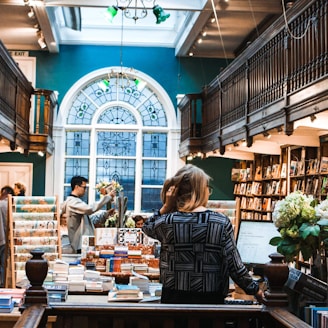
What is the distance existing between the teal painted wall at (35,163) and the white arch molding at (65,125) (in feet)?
0.40

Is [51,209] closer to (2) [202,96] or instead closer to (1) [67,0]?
(1) [67,0]

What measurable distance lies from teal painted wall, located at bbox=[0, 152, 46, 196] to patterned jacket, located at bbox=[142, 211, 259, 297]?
486 inches

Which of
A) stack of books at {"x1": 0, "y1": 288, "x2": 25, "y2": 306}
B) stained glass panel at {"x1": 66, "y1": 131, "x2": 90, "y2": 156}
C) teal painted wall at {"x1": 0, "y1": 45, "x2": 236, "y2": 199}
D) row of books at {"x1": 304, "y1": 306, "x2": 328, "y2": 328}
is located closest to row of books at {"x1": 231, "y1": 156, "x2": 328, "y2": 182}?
teal painted wall at {"x1": 0, "y1": 45, "x2": 236, "y2": 199}

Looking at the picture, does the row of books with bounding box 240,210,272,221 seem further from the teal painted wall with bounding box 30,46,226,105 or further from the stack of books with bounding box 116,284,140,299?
the stack of books with bounding box 116,284,140,299

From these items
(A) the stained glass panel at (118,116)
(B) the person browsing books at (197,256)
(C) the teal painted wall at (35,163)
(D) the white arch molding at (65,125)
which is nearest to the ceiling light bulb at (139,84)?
(D) the white arch molding at (65,125)

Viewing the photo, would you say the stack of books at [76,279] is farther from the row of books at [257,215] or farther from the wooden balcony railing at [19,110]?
the row of books at [257,215]

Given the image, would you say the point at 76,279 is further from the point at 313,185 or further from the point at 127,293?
the point at 313,185

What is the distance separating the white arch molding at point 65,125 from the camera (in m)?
15.5

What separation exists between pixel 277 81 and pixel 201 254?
536cm

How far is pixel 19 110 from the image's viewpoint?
40.7 ft

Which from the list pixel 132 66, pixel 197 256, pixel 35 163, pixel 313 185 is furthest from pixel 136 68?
pixel 197 256

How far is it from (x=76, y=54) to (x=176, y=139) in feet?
10.3

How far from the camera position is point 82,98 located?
1598cm

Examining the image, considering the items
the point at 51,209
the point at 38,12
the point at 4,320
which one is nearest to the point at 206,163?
the point at 38,12
